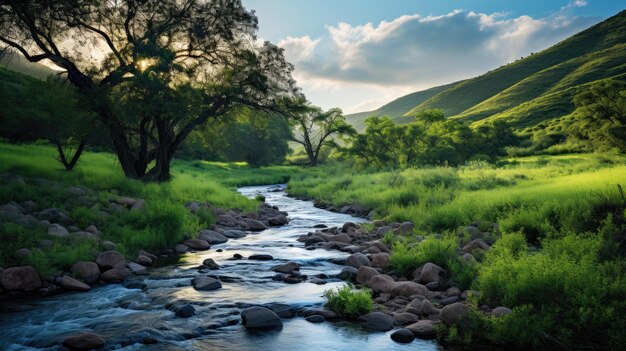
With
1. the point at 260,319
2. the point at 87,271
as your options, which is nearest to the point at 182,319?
the point at 260,319

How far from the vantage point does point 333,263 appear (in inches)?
440

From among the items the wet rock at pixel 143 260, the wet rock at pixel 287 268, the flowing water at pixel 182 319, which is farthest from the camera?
the wet rock at pixel 143 260

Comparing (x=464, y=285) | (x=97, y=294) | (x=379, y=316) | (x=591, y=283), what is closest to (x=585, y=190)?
(x=464, y=285)

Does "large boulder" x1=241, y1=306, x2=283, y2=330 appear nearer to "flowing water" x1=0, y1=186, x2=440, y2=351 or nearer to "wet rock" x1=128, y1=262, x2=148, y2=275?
"flowing water" x1=0, y1=186, x2=440, y2=351

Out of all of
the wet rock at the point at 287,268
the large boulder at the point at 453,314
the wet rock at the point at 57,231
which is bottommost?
the wet rock at the point at 287,268

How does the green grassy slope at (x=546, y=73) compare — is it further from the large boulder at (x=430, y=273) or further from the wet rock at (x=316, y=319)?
the wet rock at (x=316, y=319)

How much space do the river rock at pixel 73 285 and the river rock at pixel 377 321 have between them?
5.82 m

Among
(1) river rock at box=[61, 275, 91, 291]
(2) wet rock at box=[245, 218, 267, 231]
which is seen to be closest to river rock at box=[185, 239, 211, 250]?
(2) wet rock at box=[245, 218, 267, 231]

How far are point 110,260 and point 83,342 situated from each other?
4384 mm

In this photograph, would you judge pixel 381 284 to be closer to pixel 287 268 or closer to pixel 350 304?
pixel 350 304

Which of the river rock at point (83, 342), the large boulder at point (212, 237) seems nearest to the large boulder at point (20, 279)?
the river rock at point (83, 342)

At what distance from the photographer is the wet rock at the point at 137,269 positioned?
1012cm

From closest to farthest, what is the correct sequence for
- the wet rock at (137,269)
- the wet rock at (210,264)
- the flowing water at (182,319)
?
the flowing water at (182,319) < the wet rock at (137,269) < the wet rock at (210,264)

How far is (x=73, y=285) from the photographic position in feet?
28.5
